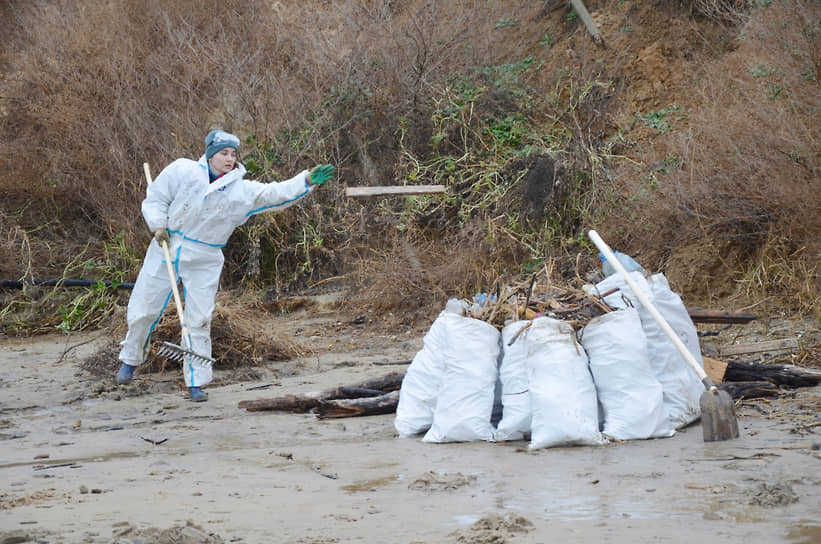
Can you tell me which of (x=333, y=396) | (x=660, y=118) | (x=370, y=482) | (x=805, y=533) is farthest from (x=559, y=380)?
(x=660, y=118)

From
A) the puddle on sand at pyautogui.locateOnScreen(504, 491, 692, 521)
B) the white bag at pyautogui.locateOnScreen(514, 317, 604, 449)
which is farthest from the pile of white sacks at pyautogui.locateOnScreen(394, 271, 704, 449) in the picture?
the puddle on sand at pyautogui.locateOnScreen(504, 491, 692, 521)

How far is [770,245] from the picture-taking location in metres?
7.43

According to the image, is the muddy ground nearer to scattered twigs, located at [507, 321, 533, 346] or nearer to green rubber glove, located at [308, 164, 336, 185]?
scattered twigs, located at [507, 321, 533, 346]

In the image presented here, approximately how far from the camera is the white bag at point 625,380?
420cm

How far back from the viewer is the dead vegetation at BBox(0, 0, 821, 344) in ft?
30.1

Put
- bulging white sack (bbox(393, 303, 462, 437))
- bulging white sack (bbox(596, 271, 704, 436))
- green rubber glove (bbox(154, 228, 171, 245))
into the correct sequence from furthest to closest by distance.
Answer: green rubber glove (bbox(154, 228, 171, 245))
bulging white sack (bbox(393, 303, 462, 437))
bulging white sack (bbox(596, 271, 704, 436))

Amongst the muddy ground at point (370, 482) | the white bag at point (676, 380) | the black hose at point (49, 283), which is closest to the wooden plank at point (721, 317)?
the muddy ground at point (370, 482)

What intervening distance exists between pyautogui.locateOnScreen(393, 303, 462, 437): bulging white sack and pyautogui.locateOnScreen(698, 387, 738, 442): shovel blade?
1.32 meters

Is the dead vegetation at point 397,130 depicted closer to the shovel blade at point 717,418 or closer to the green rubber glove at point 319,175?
the green rubber glove at point 319,175

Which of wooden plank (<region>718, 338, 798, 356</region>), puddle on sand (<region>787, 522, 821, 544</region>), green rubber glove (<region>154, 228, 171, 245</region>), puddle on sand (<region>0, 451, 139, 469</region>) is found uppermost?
green rubber glove (<region>154, 228, 171, 245</region>)

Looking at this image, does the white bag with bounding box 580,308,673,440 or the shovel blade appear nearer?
the shovel blade

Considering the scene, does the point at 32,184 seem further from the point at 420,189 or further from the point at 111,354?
the point at 420,189

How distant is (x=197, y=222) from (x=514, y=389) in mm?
3080

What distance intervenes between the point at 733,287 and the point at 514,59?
18.5 feet
